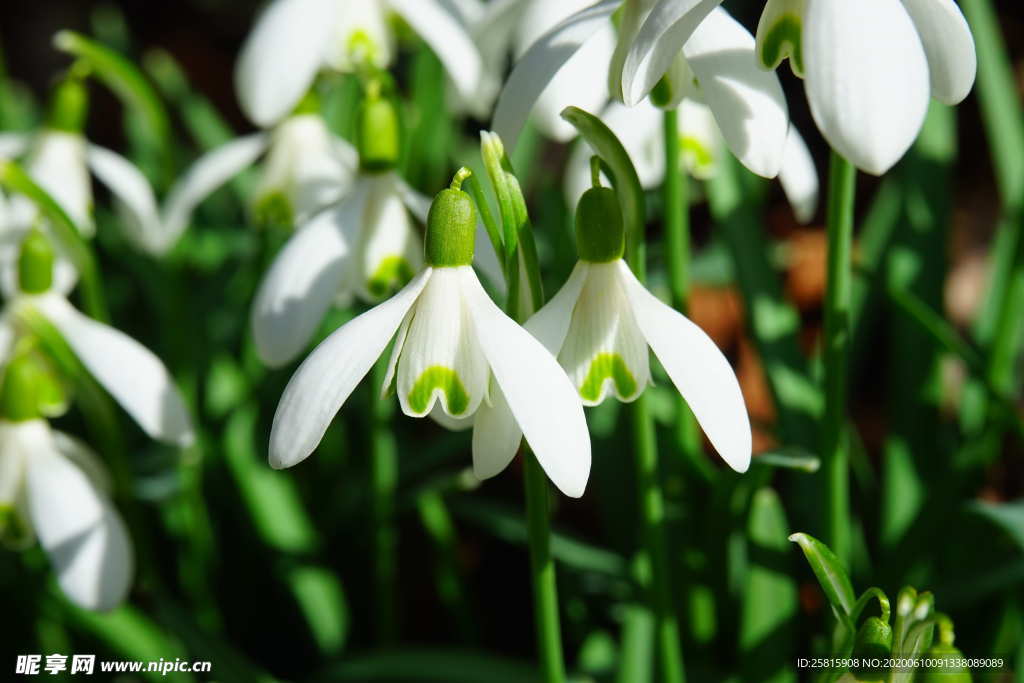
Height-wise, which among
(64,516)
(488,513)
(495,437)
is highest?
(495,437)

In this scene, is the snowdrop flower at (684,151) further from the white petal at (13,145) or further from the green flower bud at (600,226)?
the white petal at (13,145)

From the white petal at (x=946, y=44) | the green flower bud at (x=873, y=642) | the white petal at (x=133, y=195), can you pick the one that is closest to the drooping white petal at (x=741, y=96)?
the white petal at (x=946, y=44)

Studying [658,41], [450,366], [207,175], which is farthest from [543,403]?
[207,175]

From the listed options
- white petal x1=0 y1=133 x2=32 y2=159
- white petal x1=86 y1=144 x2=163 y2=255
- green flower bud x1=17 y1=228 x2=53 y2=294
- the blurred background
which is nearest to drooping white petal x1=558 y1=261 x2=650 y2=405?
the blurred background

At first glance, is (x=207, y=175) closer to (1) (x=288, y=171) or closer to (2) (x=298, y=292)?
(1) (x=288, y=171)

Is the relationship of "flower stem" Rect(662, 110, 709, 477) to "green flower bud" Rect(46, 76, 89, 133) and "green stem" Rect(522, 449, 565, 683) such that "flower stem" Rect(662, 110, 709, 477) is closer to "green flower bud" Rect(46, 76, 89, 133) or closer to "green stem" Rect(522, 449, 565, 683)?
"green stem" Rect(522, 449, 565, 683)

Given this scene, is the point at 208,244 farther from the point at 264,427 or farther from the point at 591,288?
the point at 591,288
